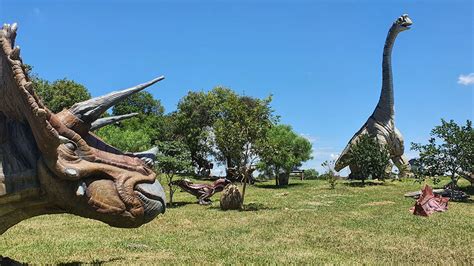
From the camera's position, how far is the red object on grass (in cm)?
1455

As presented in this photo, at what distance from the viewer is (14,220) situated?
12.7 ft

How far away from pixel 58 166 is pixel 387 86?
97.3ft

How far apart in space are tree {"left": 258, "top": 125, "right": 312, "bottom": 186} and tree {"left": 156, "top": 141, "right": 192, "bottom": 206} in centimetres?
771

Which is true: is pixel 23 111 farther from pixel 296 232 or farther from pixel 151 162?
pixel 296 232

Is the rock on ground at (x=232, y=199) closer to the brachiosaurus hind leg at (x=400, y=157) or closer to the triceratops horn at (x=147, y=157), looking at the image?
the triceratops horn at (x=147, y=157)

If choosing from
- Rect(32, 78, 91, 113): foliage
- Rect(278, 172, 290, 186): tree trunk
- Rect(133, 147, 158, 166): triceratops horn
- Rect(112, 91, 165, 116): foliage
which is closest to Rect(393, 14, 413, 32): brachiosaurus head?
Rect(278, 172, 290, 186): tree trunk

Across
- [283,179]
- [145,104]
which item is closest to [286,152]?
[283,179]

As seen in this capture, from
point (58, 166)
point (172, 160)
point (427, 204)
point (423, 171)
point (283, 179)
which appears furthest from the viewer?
point (283, 179)

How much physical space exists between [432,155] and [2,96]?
20.1 meters

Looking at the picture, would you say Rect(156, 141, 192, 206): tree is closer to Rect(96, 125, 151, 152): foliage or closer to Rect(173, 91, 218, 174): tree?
Rect(96, 125, 151, 152): foliage

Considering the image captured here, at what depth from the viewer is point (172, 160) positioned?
19578mm

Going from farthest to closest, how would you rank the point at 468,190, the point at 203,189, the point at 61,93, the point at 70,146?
the point at 61,93, the point at 468,190, the point at 203,189, the point at 70,146

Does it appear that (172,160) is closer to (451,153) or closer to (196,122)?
(451,153)

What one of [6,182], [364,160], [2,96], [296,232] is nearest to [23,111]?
[2,96]
